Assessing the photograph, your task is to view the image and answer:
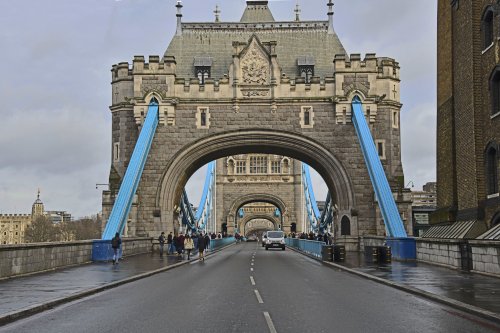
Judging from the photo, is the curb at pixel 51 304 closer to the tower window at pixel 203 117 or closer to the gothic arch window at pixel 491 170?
the gothic arch window at pixel 491 170

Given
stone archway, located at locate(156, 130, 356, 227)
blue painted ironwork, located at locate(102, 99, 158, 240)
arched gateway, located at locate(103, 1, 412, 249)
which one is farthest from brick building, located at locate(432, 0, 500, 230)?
blue painted ironwork, located at locate(102, 99, 158, 240)

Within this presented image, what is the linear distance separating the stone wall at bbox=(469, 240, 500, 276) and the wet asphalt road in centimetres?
328

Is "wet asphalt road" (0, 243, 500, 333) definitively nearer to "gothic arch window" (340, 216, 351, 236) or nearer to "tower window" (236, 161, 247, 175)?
"gothic arch window" (340, 216, 351, 236)

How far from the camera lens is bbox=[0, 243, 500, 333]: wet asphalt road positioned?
9.88m

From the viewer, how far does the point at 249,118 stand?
38906 millimetres

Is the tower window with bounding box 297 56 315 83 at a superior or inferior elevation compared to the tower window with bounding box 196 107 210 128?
superior

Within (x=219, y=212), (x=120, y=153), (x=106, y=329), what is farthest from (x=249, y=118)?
(x=219, y=212)

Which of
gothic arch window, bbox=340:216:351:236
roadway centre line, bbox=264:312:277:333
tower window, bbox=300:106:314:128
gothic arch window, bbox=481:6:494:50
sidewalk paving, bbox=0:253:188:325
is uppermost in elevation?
gothic arch window, bbox=481:6:494:50

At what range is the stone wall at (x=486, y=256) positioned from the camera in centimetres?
1744

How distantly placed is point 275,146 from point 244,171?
5677cm

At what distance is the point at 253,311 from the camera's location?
11750 millimetres

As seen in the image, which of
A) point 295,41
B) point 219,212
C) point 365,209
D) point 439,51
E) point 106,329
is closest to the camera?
point 106,329

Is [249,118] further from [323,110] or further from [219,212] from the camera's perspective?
[219,212]

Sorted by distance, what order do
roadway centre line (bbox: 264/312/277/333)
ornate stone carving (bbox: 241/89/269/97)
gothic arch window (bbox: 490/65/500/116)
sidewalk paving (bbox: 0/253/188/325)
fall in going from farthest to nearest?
ornate stone carving (bbox: 241/89/269/97), gothic arch window (bbox: 490/65/500/116), sidewalk paving (bbox: 0/253/188/325), roadway centre line (bbox: 264/312/277/333)
